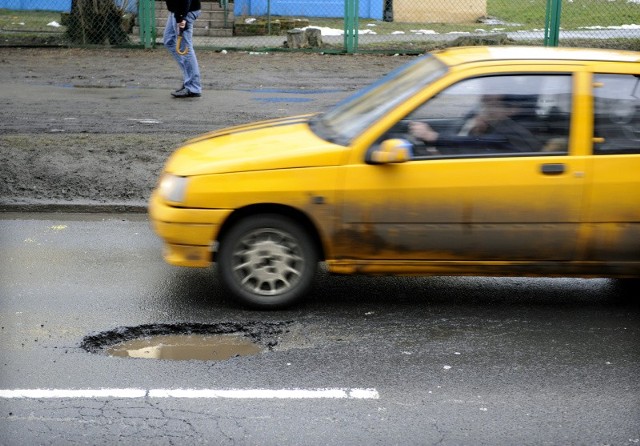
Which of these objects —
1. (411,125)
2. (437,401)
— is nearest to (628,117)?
(411,125)

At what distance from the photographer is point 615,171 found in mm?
6262

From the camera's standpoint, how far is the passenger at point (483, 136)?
6316 mm

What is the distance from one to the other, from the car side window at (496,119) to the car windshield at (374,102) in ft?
0.73

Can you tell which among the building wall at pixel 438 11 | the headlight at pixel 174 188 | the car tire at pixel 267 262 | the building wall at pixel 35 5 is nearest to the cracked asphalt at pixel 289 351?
the car tire at pixel 267 262

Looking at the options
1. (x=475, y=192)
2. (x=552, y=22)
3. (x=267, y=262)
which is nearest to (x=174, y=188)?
(x=267, y=262)

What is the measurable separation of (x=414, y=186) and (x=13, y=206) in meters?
4.72

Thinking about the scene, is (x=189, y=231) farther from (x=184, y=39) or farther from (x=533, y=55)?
(x=184, y=39)

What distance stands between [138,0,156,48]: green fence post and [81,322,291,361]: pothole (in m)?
13.8

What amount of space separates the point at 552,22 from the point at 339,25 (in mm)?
4962

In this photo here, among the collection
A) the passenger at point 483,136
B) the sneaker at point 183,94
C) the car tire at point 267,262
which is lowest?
the car tire at point 267,262

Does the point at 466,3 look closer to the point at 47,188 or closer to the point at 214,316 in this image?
the point at 47,188

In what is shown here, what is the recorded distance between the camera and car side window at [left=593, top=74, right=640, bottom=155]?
6320 mm

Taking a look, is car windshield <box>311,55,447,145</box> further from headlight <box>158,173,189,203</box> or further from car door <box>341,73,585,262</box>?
headlight <box>158,173,189,203</box>

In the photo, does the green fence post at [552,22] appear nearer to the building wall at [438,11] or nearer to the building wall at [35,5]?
the building wall at [438,11]
